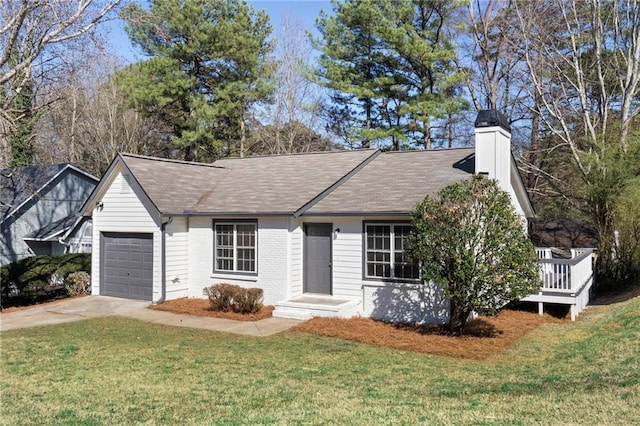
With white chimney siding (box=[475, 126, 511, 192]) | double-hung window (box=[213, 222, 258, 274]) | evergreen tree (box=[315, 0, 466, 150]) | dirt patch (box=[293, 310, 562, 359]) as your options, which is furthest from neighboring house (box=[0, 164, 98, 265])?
white chimney siding (box=[475, 126, 511, 192])

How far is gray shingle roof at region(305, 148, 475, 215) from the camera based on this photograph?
13.2 m

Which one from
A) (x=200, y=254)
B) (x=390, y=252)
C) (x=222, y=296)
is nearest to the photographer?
(x=390, y=252)

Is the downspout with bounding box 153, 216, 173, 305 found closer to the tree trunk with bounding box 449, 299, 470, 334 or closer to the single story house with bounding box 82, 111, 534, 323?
the single story house with bounding box 82, 111, 534, 323

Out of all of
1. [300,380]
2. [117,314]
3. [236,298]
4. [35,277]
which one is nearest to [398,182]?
[236,298]

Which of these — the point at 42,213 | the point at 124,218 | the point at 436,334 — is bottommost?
the point at 436,334

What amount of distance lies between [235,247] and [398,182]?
5.17 m

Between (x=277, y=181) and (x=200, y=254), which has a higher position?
(x=277, y=181)

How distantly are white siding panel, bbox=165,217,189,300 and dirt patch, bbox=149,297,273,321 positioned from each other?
36 centimetres

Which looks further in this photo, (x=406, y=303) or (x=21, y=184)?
(x=21, y=184)

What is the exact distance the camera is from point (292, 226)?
14258 mm

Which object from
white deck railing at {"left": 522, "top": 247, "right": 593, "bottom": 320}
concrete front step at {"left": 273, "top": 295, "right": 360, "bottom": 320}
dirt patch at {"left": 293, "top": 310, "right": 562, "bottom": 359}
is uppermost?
white deck railing at {"left": 522, "top": 247, "right": 593, "bottom": 320}

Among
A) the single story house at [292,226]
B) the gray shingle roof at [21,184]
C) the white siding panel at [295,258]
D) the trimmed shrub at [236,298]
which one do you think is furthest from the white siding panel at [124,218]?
the gray shingle roof at [21,184]

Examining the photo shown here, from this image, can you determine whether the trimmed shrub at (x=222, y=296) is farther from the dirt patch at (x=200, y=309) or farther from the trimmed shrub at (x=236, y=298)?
the dirt patch at (x=200, y=309)

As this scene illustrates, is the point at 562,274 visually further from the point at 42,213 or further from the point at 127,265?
the point at 42,213
